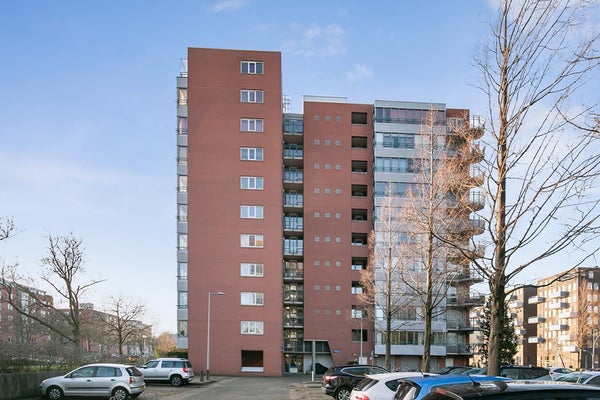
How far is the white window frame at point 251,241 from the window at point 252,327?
25.5 feet

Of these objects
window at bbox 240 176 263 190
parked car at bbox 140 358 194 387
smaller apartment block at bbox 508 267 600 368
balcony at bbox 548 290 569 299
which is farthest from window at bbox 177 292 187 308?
balcony at bbox 548 290 569 299

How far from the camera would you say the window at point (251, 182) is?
57.2m

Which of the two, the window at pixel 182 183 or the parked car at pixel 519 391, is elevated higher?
the window at pixel 182 183

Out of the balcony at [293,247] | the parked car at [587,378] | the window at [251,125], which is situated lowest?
the parked car at [587,378]

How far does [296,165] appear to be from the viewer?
67125 millimetres

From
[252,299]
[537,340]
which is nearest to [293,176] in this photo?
[252,299]

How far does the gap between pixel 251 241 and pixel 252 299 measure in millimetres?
5993

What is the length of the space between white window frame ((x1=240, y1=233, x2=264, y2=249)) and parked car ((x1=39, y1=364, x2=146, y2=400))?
33.1 metres

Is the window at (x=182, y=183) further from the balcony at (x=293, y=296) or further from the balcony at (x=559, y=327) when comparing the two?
the balcony at (x=559, y=327)

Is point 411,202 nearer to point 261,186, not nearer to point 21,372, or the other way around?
point 21,372

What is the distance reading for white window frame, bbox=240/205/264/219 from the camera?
56.9 m

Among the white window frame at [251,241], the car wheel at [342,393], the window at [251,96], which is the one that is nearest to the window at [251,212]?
the white window frame at [251,241]

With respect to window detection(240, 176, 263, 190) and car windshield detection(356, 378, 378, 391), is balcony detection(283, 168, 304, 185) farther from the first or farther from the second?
car windshield detection(356, 378, 378, 391)

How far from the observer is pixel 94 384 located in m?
22.7
